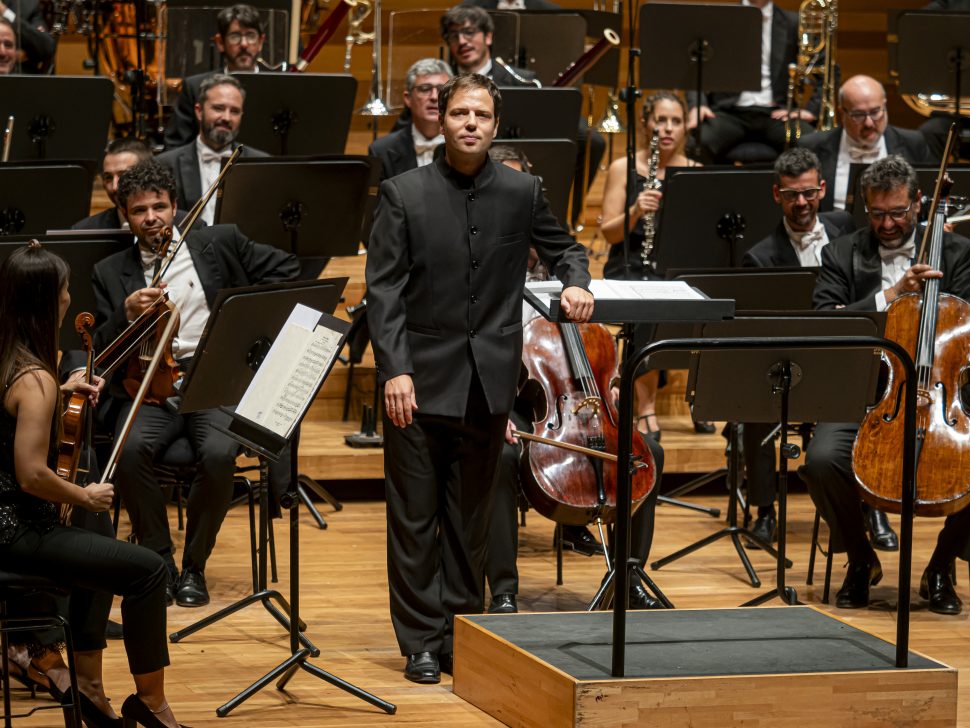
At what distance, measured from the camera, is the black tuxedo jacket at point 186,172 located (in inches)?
204

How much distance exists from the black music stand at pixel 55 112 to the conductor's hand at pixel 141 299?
1.79 m

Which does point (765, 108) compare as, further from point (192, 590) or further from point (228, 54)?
point (192, 590)

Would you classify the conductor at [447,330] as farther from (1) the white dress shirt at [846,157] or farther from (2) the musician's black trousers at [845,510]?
(1) the white dress shirt at [846,157]

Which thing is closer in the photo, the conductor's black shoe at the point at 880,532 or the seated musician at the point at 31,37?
the conductor's black shoe at the point at 880,532

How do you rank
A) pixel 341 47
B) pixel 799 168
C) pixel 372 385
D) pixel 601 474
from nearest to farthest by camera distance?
pixel 601 474
pixel 799 168
pixel 372 385
pixel 341 47

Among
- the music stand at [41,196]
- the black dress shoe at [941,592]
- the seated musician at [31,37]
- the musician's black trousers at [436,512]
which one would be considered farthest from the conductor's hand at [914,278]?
the seated musician at [31,37]

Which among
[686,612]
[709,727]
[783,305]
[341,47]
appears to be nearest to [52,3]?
[341,47]

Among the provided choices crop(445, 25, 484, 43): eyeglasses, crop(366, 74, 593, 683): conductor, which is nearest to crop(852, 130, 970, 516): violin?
crop(366, 74, 593, 683): conductor

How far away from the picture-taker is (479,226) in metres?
3.46

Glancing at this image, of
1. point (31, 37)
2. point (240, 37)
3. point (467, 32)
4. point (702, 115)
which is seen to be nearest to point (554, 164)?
point (467, 32)

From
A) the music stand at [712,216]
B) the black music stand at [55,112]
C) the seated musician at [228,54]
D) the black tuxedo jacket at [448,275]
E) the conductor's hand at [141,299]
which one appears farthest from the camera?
the seated musician at [228,54]

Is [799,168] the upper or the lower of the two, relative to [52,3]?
lower

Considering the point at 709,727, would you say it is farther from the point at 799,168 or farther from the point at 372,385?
the point at 372,385

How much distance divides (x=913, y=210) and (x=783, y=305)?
1.80 ft
